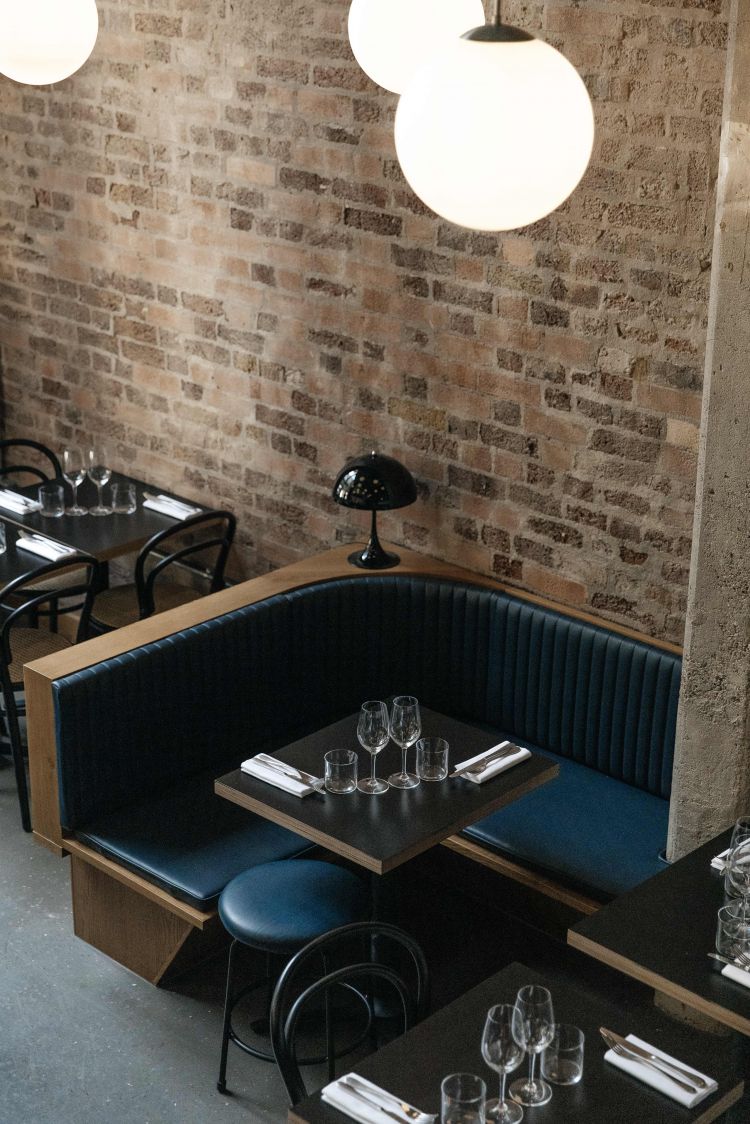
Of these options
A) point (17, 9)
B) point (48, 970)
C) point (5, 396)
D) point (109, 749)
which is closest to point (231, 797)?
point (109, 749)

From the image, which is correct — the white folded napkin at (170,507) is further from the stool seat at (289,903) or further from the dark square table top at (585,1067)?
the dark square table top at (585,1067)

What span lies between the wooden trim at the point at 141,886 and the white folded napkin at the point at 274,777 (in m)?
0.46

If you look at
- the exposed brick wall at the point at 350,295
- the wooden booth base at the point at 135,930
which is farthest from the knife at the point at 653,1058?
the exposed brick wall at the point at 350,295

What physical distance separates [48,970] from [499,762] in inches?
64.6

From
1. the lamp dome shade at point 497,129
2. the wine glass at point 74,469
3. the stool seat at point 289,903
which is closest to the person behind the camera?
the lamp dome shade at point 497,129

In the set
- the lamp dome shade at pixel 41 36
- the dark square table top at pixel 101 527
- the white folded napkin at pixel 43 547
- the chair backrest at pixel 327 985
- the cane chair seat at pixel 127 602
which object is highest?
the lamp dome shade at pixel 41 36

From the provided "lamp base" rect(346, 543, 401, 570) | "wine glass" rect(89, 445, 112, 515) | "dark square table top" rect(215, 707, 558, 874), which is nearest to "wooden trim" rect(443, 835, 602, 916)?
"dark square table top" rect(215, 707, 558, 874)

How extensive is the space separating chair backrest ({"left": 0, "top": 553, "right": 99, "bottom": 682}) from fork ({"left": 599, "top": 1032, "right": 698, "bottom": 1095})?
2.89 meters

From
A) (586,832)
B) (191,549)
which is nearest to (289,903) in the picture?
(586,832)

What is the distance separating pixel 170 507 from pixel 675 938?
3.37 meters

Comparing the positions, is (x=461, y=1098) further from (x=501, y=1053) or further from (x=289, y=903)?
(x=289, y=903)

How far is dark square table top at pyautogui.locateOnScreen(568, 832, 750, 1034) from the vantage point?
314 cm

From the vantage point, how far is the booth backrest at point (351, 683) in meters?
4.60

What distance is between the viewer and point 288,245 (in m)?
5.43
